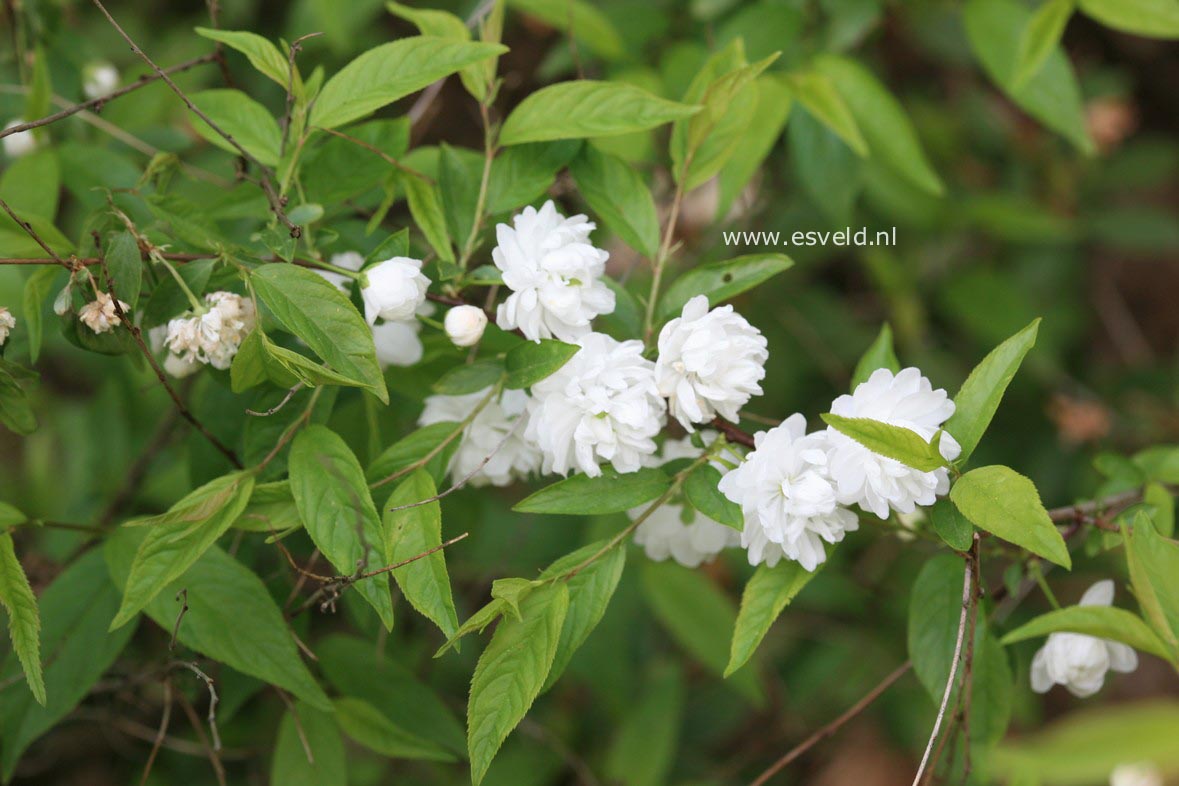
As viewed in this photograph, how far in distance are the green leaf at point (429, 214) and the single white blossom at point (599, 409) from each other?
0.60 feet

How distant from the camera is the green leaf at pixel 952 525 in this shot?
Answer: 2.84 ft

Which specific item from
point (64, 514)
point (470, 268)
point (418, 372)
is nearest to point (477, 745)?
point (418, 372)

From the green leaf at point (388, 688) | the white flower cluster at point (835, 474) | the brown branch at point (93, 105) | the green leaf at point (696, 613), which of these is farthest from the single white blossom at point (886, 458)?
the green leaf at point (696, 613)

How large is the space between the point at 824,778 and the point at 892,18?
5.71 feet

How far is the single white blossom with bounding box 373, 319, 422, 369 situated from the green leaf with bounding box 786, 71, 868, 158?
687mm

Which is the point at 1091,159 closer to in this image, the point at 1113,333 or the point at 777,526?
the point at 1113,333

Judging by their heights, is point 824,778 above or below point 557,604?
below

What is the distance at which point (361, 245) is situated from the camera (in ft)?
3.70

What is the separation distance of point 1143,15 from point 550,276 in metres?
1.03

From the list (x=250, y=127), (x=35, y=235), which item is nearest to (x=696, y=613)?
(x=250, y=127)

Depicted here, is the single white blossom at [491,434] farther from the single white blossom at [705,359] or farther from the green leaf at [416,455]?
the single white blossom at [705,359]

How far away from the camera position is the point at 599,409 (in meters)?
0.85

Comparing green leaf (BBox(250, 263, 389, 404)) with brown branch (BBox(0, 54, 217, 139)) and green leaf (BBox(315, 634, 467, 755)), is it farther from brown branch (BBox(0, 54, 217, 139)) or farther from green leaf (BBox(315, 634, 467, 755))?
green leaf (BBox(315, 634, 467, 755))

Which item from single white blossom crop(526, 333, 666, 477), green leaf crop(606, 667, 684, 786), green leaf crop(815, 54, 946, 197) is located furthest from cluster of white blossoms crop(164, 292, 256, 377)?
green leaf crop(606, 667, 684, 786)
